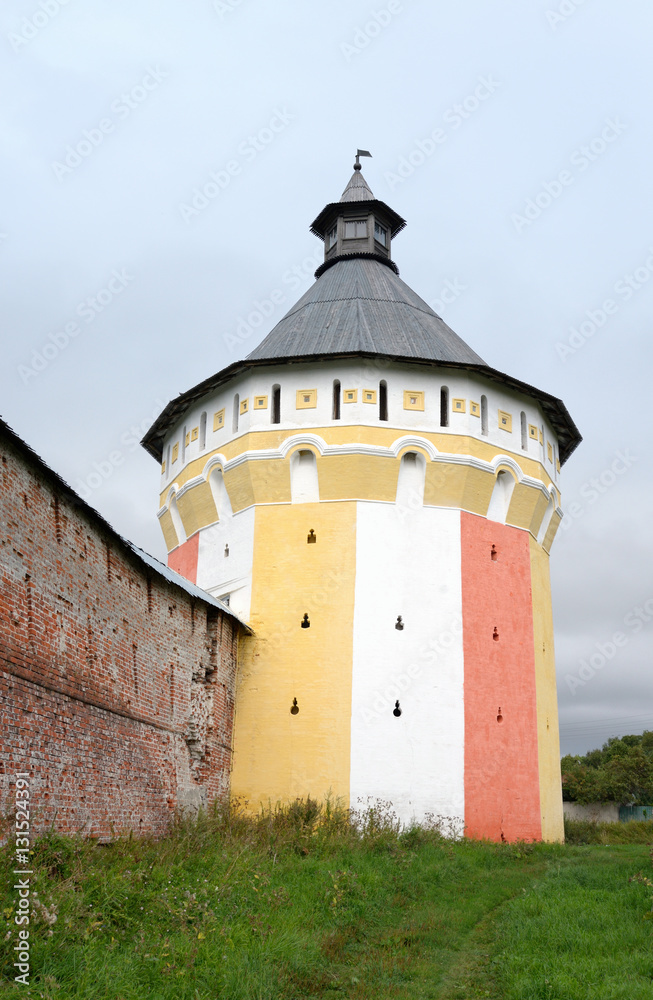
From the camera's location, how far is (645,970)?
674cm

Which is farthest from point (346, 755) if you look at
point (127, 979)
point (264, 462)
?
point (127, 979)

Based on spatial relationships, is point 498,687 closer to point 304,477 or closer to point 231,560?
point 304,477

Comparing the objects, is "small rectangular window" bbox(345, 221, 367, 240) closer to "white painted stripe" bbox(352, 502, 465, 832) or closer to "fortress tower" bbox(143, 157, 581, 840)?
"fortress tower" bbox(143, 157, 581, 840)

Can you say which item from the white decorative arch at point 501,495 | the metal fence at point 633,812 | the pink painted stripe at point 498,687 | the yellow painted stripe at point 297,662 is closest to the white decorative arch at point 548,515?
the pink painted stripe at point 498,687

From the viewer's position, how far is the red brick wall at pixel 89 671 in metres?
7.94

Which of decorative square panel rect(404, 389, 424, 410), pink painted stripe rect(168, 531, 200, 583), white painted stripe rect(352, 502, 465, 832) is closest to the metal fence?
white painted stripe rect(352, 502, 465, 832)

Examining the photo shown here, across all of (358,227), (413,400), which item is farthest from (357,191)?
(413,400)

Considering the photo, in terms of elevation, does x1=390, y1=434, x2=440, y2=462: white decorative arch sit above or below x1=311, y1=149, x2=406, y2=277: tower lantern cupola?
below

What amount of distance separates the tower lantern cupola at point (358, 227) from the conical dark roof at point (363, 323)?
2.29ft

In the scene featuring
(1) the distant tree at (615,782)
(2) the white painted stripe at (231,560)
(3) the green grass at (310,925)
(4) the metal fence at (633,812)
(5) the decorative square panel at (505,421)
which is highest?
(5) the decorative square panel at (505,421)

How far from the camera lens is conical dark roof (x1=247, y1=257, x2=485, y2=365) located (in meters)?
16.8

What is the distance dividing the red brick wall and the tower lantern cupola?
36.7 ft

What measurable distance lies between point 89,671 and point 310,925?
11.0ft

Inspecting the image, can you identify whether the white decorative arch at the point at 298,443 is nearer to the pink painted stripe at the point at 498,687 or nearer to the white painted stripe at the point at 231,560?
the white painted stripe at the point at 231,560
